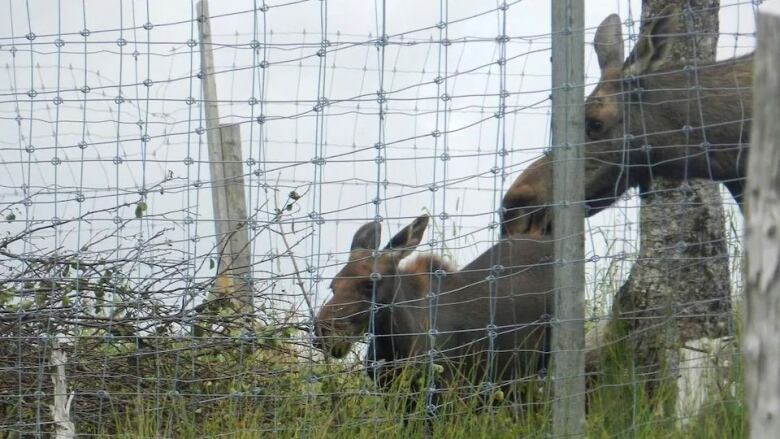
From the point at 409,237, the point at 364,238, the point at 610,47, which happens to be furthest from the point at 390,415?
the point at 610,47

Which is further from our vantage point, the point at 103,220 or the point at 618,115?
the point at 618,115

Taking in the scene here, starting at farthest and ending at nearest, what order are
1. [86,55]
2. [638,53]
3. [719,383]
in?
[638,53], [86,55], [719,383]

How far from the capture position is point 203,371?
7.38 meters

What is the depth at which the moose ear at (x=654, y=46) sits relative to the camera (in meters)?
7.43

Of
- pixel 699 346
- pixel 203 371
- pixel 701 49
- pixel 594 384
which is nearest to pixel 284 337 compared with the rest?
pixel 203 371

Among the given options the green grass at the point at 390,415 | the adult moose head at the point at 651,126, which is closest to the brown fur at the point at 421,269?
the adult moose head at the point at 651,126

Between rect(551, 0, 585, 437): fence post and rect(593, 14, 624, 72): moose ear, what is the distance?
164cm

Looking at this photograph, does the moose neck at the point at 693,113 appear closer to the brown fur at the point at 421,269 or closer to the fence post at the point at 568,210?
the fence post at the point at 568,210

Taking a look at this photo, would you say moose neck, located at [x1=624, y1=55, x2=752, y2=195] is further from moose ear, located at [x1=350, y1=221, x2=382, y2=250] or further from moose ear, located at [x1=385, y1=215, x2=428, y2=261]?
moose ear, located at [x1=350, y1=221, x2=382, y2=250]

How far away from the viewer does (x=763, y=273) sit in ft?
11.9

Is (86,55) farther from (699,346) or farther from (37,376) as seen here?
(699,346)

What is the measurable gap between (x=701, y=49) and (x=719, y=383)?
105 inches

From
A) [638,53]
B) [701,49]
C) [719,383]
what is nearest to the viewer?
[719,383]

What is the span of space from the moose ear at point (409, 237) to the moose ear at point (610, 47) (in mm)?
1485
